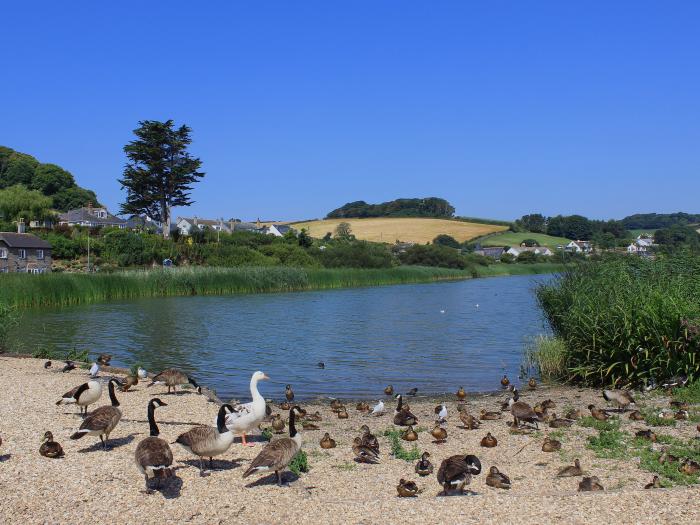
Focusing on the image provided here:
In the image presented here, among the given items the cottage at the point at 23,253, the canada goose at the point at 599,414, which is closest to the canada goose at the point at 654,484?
the canada goose at the point at 599,414

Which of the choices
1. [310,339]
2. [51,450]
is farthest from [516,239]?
[51,450]

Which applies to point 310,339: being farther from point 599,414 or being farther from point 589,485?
point 589,485

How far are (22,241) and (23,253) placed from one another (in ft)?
3.94

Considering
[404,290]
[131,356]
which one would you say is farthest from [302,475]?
[404,290]

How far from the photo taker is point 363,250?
8412 cm

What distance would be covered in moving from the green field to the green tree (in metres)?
61.1

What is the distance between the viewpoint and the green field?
398 ft

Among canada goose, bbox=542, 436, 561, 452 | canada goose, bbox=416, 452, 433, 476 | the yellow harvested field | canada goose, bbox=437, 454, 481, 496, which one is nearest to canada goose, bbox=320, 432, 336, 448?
canada goose, bbox=416, 452, 433, 476

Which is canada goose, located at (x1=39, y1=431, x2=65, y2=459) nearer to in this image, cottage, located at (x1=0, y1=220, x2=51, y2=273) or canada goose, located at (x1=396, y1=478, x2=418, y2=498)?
canada goose, located at (x1=396, y1=478, x2=418, y2=498)

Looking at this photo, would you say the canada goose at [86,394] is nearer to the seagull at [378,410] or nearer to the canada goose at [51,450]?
the canada goose at [51,450]

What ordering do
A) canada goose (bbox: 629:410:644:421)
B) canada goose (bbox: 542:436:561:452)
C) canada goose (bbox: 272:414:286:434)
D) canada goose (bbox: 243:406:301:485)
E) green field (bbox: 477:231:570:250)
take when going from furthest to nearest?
green field (bbox: 477:231:570:250)
canada goose (bbox: 629:410:644:421)
canada goose (bbox: 272:414:286:434)
canada goose (bbox: 542:436:561:452)
canada goose (bbox: 243:406:301:485)

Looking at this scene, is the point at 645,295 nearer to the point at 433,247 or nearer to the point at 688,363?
the point at 688,363

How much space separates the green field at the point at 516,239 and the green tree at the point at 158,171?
61.1 meters

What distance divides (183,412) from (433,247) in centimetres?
8281
